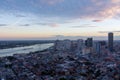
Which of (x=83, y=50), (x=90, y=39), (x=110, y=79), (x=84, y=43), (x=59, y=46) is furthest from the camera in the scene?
(x=59, y=46)

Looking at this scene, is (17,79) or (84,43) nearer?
(17,79)

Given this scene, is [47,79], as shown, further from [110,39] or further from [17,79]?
[110,39]

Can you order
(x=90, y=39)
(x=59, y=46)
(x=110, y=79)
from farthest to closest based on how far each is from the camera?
1. (x=59, y=46)
2. (x=90, y=39)
3. (x=110, y=79)

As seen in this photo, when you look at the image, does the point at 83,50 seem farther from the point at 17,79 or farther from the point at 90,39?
the point at 17,79

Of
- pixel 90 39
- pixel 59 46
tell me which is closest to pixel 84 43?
pixel 90 39

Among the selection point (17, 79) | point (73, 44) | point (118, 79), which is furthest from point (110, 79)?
point (73, 44)

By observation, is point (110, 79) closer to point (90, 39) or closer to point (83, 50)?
point (83, 50)

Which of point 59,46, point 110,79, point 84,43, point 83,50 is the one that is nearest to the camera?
point 110,79

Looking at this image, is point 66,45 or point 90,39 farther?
point 66,45

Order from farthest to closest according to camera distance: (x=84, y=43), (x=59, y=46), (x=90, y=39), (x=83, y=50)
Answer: (x=59, y=46) < (x=84, y=43) < (x=90, y=39) < (x=83, y=50)
